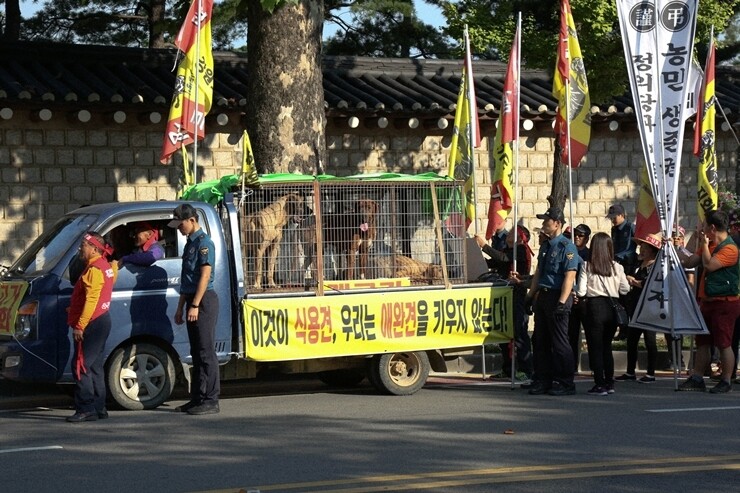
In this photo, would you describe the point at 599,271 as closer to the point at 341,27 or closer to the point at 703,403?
the point at 703,403

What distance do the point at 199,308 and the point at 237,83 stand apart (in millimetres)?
8132

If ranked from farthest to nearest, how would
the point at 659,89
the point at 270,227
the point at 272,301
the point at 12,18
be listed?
the point at 12,18 → the point at 659,89 → the point at 270,227 → the point at 272,301

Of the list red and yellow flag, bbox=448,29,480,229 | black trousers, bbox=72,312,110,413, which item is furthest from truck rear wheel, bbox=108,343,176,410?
red and yellow flag, bbox=448,29,480,229

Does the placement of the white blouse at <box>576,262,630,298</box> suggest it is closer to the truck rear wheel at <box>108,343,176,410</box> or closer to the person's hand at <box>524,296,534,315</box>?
the person's hand at <box>524,296,534,315</box>

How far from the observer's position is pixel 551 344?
12617 millimetres

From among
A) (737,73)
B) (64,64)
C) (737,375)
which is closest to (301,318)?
(737,375)

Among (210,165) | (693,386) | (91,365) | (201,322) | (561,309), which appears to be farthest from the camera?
(210,165)

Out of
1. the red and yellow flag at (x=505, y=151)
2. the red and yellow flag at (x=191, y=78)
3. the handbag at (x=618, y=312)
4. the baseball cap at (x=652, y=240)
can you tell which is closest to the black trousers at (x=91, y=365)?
the red and yellow flag at (x=191, y=78)

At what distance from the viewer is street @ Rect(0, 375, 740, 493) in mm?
8078

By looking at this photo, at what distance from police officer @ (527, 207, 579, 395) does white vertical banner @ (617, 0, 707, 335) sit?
118 centimetres

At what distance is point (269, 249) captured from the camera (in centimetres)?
1224

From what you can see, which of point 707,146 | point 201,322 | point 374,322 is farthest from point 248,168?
point 707,146

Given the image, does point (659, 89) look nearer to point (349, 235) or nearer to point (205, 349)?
point (349, 235)

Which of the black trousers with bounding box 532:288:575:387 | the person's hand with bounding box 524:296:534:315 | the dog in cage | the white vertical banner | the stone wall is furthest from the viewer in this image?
the stone wall
